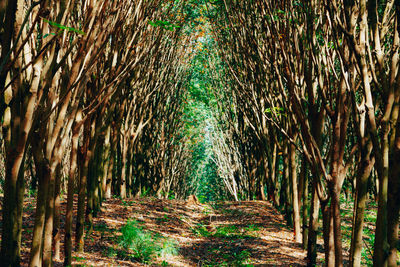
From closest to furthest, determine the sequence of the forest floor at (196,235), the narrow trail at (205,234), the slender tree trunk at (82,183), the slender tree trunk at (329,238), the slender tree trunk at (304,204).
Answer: the slender tree trunk at (329,238)
the slender tree trunk at (82,183)
the forest floor at (196,235)
the narrow trail at (205,234)
the slender tree trunk at (304,204)

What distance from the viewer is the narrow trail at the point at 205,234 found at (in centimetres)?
661

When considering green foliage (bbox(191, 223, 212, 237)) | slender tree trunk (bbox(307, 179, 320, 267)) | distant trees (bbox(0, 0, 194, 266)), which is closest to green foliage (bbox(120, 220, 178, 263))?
distant trees (bbox(0, 0, 194, 266))

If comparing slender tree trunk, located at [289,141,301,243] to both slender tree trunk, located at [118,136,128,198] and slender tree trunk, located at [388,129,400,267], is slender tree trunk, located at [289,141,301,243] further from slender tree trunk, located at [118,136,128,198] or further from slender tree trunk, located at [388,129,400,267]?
slender tree trunk, located at [118,136,128,198]

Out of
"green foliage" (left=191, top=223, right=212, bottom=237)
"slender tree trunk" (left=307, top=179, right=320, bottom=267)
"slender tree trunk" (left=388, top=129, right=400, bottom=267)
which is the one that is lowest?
"green foliage" (left=191, top=223, right=212, bottom=237)

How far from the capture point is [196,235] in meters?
9.62

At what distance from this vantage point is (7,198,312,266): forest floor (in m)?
6.50

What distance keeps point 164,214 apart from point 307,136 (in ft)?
22.2

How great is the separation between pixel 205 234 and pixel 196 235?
37 centimetres

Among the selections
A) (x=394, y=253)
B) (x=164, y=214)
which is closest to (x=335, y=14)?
(x=394, y=253)

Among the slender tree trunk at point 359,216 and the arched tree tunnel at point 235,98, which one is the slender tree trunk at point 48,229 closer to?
the arched tree tunnel at point 235,98

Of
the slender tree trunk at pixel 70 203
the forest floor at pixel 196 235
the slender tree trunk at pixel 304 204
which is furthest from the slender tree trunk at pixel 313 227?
the slender tree trunk at pixel 70 203

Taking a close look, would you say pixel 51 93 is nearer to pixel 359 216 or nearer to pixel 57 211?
pixel 57 211

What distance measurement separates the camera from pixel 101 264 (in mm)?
5559

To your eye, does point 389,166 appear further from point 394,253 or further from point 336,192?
point 336,192
